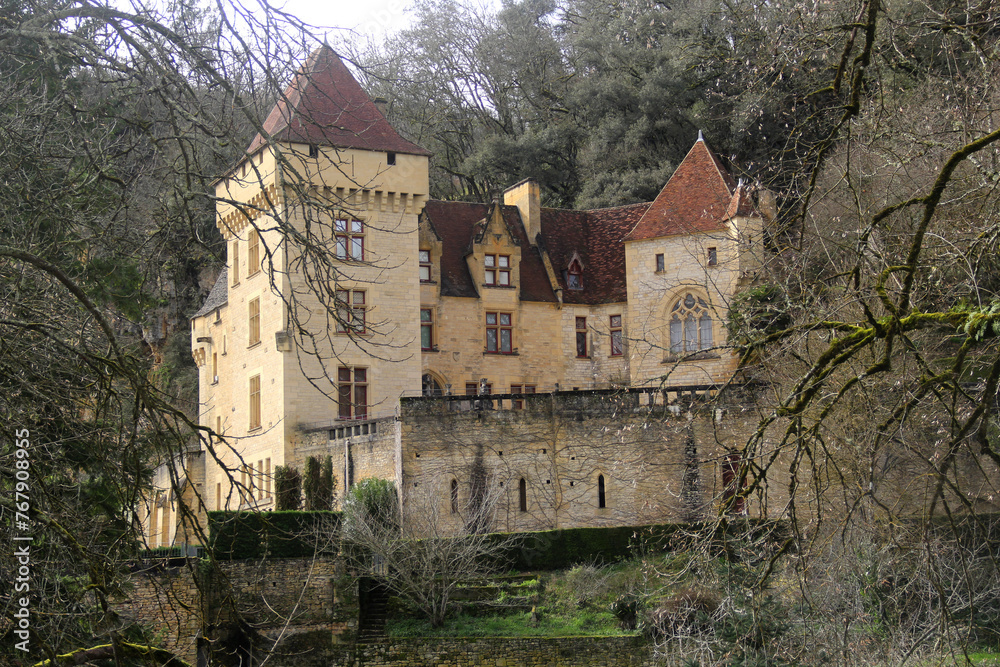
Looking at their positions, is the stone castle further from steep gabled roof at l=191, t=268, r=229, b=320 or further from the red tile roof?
steep gabled roof at l=191, t=268, r=229, b=320

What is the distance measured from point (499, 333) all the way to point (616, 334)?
3.33m

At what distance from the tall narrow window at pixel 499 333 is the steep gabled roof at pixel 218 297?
7.57 m

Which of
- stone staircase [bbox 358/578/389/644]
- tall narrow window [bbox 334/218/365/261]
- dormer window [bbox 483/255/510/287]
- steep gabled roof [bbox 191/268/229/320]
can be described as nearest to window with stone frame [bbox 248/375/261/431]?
steep gabled roof [bbox 191/268/229/320]

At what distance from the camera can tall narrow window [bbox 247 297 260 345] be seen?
30.3 metres

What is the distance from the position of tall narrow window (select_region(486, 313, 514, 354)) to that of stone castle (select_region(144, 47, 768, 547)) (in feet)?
0.14

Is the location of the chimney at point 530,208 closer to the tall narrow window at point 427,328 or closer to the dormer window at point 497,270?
the dormer window at point 497,270

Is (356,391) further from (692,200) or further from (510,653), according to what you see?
(692,200)

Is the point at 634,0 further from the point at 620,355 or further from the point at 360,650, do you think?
the point at 620,355

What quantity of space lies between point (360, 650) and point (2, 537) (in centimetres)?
1807

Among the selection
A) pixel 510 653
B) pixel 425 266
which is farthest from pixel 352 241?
pixel 425 266

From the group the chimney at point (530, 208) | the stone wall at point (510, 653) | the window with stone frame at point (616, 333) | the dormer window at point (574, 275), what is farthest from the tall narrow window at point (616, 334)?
the stone wall at point (510, 653)

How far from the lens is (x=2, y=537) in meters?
5.18

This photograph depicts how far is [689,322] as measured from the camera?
3014 cm

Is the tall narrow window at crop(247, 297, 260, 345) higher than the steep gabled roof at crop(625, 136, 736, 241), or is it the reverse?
the steep gabled roof at crop(625, 136, 736, 241)
